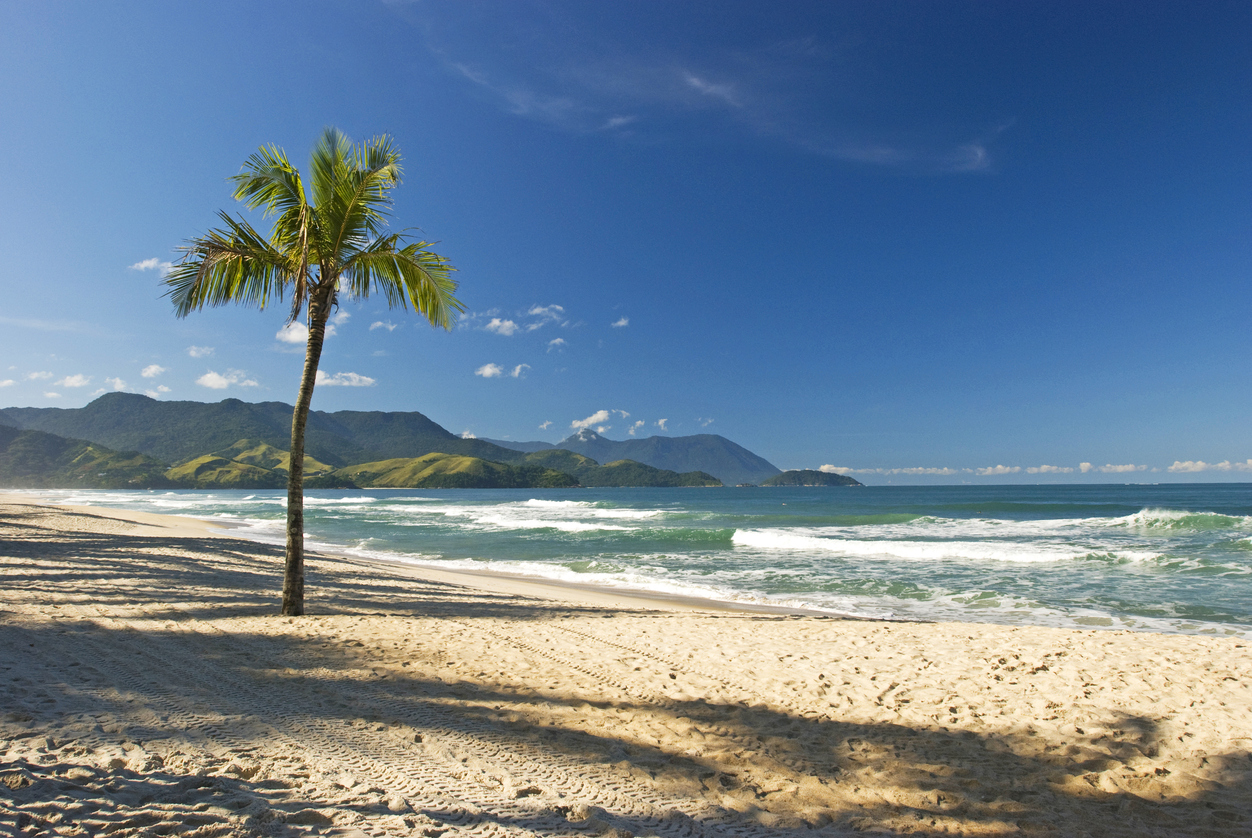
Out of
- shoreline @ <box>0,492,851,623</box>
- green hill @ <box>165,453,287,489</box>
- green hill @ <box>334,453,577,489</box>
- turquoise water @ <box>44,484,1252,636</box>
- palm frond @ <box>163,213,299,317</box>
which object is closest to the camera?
palm frond @ <box>163,213,299,317</box>

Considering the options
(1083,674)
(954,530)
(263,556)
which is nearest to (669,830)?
(1083,674)

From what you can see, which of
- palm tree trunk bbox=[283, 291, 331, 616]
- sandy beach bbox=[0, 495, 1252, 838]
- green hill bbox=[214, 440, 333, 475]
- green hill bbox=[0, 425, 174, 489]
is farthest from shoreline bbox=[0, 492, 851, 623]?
green hill bbox=[214, 440, 333, 475]

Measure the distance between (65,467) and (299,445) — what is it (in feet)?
555

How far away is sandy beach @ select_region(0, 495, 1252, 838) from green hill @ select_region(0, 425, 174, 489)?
153999 mm

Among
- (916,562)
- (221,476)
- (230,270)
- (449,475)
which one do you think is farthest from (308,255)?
(449,475)

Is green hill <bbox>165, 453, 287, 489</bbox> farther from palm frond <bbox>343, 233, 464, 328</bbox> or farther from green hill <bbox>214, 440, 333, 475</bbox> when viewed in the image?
palm frond <bbox>343, 233, 464, 328</bbox>

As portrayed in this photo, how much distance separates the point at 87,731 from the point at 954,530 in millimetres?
34809

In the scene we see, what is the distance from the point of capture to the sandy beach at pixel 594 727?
3061mm

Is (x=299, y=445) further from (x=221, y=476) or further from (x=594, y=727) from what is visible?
(x=221, y=476)

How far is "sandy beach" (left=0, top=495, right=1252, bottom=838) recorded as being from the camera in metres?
3.06

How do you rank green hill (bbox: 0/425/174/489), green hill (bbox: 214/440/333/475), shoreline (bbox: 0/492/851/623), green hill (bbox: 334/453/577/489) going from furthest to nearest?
1. green hill (bbox: 334/453/577/489)
2. green hill (bbox: 214/440/333/475)
3. green hill (bbox: 0/425/174/489)
4. shoreline (bbox: 0/492/851/623)

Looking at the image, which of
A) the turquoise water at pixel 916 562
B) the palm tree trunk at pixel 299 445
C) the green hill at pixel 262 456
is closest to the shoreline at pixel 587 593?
the turquoise water at pixel 916 562

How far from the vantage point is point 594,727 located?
446cm

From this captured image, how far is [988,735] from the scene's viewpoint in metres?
4.55
